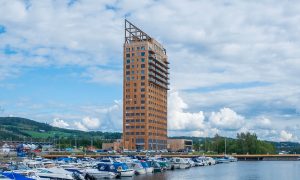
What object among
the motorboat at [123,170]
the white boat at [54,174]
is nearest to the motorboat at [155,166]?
the motorboat at [123,170]

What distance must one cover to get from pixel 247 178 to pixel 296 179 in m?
10.8

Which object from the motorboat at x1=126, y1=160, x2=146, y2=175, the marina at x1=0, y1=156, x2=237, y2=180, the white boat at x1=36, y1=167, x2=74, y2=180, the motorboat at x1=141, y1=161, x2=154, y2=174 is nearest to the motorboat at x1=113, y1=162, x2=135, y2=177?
the marina at x1=0, y1=156, x2=237, y2=180

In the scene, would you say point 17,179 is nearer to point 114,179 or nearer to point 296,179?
point 114,179

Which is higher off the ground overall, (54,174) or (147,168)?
(54,174)

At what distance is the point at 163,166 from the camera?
133 m

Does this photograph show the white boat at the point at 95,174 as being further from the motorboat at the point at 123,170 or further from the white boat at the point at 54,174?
the white boat at the point at 54,174

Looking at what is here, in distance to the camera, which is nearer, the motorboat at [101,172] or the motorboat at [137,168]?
the motorboat at [101,172]

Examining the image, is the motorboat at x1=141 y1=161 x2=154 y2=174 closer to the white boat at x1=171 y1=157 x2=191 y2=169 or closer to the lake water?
the lake water

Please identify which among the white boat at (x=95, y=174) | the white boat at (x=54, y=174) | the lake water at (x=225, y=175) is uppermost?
the white boat at (x=54, y=174)

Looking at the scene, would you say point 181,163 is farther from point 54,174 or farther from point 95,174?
point 54,174

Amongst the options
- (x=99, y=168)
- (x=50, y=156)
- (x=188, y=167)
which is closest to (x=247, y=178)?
(x=99, y=168)

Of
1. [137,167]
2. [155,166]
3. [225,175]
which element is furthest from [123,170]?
[225,175]

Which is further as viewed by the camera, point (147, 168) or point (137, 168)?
point (147, 168)

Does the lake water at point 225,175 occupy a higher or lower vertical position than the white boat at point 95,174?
lower
